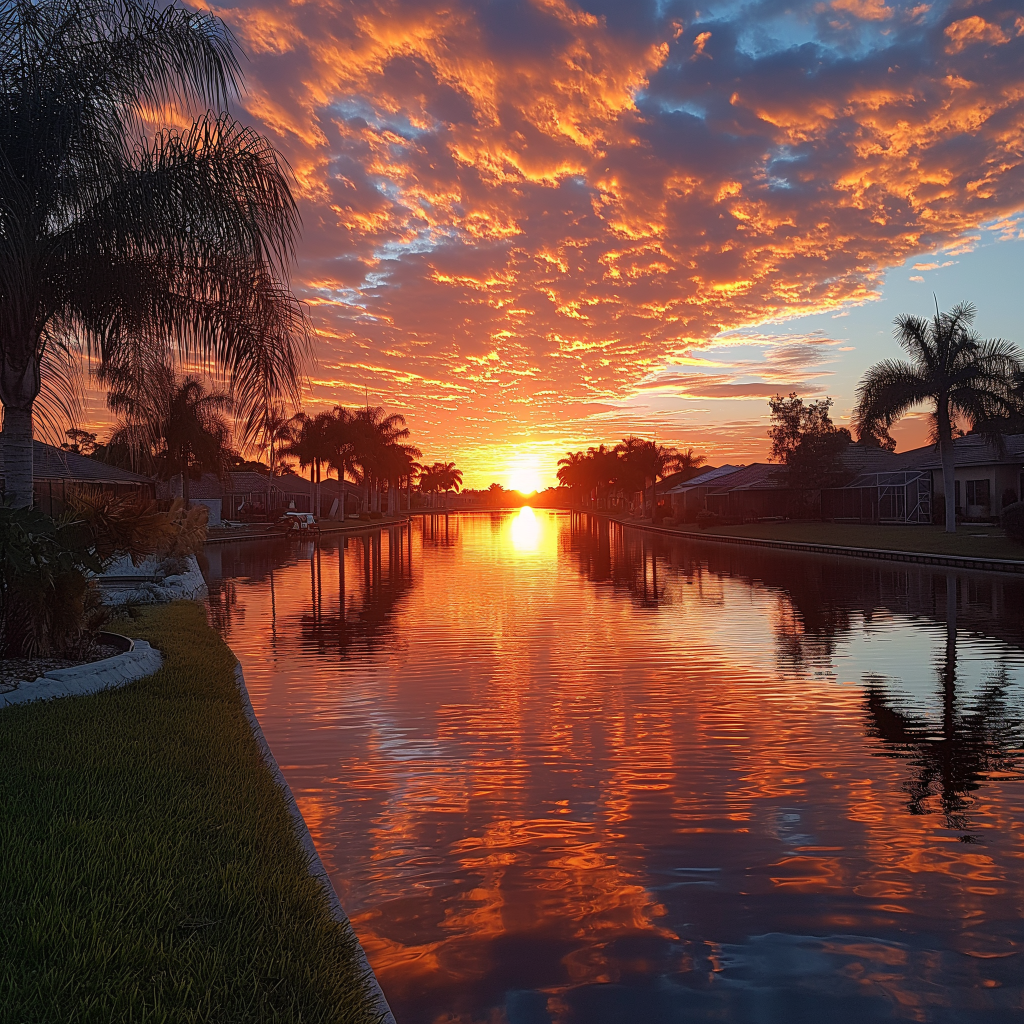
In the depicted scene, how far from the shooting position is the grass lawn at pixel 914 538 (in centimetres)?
3169

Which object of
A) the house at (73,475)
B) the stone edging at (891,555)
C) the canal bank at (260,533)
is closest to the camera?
the stone edging at (891,555)

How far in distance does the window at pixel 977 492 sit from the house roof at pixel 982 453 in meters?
1.19

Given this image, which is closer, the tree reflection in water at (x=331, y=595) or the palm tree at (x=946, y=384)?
the tree reflection in water at (x=331, y=595)

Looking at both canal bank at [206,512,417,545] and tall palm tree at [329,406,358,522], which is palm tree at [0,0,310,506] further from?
tall palm tree at [329,406,358,522]

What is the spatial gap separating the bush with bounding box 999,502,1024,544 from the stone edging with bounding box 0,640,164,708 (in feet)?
92.9

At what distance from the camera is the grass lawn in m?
31.7

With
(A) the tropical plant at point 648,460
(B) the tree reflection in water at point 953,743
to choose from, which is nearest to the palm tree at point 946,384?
(B) the tree reflection in water at point 953,743

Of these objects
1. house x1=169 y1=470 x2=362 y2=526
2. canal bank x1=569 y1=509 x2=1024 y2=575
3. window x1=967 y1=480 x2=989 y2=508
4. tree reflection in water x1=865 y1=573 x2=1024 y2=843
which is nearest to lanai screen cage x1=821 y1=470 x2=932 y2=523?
window x1=967 y1=480 x2=989 y2=508

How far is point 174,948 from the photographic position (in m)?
4.09

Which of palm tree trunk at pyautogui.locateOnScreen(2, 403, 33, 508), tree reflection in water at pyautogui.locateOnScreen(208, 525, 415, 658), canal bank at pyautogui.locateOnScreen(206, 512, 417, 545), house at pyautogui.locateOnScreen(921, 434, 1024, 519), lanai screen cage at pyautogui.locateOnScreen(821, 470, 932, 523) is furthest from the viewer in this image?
lanai screen cage at pyautogui.locateOnScreen(821, 470, 932, 523)

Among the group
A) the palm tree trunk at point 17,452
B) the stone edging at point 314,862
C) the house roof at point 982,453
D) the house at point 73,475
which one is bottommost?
the stone edging at point 314,862

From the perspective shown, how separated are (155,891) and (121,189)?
7.97 m

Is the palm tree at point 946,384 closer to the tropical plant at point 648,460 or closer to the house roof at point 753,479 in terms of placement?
the house roof at point 753,479

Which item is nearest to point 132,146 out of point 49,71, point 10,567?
point 49,71
